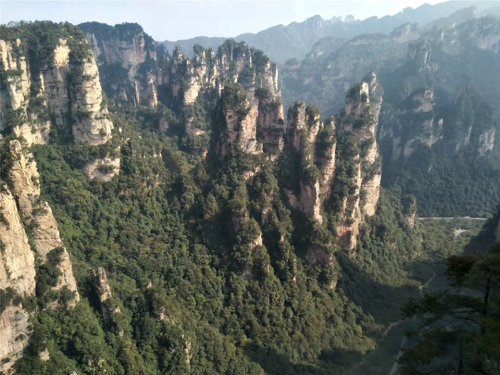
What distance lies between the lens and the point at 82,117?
165 ft

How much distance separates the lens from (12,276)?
24.7 metres

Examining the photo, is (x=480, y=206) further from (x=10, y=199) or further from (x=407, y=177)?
(x=10, y=199)

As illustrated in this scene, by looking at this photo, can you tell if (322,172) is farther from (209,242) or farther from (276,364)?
(276,364)

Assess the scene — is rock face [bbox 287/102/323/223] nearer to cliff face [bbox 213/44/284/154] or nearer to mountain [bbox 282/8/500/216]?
cliff face [bbox 213/44/284/154]

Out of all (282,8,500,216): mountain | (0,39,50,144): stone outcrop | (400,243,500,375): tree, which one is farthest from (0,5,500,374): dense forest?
(282,8,500,216): mountain

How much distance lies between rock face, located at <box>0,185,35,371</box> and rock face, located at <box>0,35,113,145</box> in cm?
2653

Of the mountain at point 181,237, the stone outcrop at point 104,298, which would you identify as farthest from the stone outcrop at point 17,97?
the stone outcrop at point 104,298

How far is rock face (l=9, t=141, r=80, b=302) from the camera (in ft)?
86.5

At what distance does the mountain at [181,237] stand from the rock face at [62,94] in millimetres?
187

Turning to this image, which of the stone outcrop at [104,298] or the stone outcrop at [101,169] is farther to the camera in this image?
the stone outcrop at [101,169]

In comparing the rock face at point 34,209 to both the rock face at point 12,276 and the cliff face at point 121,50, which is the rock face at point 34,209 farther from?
the cliff face at point 121,50

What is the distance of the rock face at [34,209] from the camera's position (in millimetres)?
26359

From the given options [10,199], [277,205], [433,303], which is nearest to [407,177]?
[277,205]

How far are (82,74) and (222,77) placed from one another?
A: 5369 centimetres
